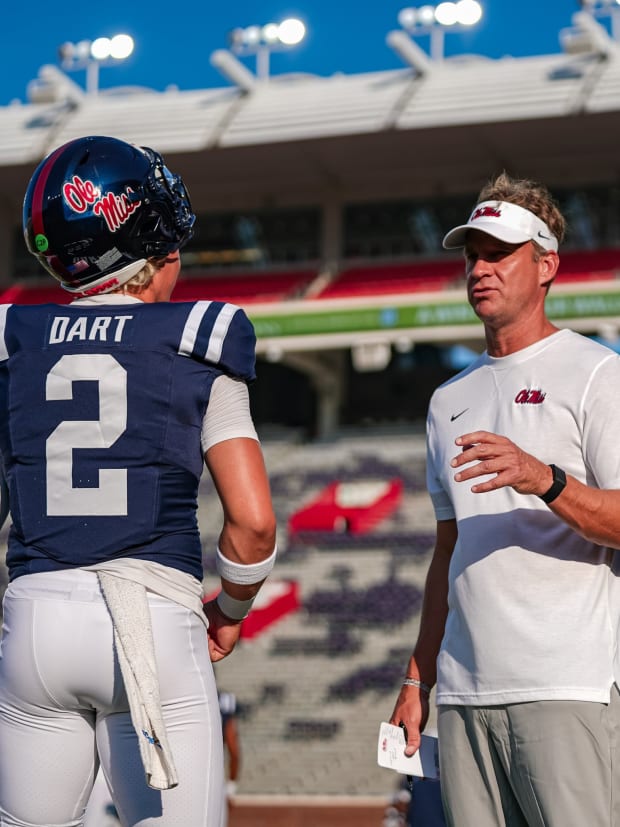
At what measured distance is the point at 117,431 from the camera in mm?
2318

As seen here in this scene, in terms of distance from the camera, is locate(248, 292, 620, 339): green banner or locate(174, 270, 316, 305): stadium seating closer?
locate(248, 292, 620, 339): green banner

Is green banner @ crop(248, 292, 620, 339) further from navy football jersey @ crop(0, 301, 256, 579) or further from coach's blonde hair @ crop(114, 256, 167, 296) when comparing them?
navy football jersey @ crop(0, 301, 256, 579)

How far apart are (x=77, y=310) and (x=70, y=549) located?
48cm

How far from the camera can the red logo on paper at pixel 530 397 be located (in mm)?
2828

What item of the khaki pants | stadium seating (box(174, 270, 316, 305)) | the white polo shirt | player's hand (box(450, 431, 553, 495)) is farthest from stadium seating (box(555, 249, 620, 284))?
player's hand (box(450, 431, 553, 495))

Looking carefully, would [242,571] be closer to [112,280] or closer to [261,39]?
[112,280]

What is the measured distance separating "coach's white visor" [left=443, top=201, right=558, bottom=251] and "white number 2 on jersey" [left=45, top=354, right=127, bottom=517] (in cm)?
102

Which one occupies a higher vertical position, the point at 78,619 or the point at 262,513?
the point at 262,513

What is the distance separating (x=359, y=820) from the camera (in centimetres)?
1188

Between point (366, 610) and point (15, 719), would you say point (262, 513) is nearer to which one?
point (15, 719)

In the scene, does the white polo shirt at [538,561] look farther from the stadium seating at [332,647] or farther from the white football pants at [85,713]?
the stadium seating at [332,647]

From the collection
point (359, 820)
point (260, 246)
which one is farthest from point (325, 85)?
point (359, 820)

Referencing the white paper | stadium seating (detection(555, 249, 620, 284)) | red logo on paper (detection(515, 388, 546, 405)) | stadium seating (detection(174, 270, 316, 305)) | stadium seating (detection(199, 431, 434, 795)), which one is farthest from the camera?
stadium seating (detection(174, 270, 316, 305))

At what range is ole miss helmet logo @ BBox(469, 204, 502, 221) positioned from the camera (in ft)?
9.84
